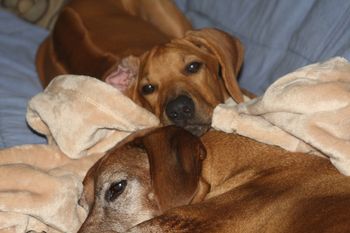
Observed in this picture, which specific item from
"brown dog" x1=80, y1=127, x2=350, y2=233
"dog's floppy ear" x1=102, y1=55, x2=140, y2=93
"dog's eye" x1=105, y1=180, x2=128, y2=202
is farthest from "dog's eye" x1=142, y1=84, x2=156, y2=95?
"dog's eye" x1=105, y1=180, x2=128, y2=202

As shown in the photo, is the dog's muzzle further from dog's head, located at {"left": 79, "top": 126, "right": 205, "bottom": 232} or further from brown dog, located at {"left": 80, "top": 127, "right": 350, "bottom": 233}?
dog's head, located at {"left": 79, "top": 126, "right": 205, "bottom": 232}

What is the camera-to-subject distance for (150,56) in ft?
9.91

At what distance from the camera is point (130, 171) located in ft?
6.89

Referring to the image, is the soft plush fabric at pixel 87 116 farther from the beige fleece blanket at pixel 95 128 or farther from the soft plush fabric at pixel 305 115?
the soft plush fabric at pixel 305 115

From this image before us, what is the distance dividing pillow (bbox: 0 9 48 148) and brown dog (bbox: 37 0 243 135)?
0.10m

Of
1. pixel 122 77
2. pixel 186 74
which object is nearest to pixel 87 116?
pixel 186 74

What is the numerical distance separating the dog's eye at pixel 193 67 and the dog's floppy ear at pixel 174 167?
0.83 meters

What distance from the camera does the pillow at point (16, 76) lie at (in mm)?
2859

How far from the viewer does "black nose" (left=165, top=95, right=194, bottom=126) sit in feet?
8.49

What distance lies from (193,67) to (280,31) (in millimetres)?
451

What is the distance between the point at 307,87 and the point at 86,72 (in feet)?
5.00

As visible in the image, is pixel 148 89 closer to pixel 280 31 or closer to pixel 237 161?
pixel 280 31

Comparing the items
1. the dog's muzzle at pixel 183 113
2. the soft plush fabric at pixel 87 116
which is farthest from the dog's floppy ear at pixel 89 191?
the dog's muzzle at pixel 183 113

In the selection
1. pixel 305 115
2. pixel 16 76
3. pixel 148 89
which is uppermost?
pixel 305 115
